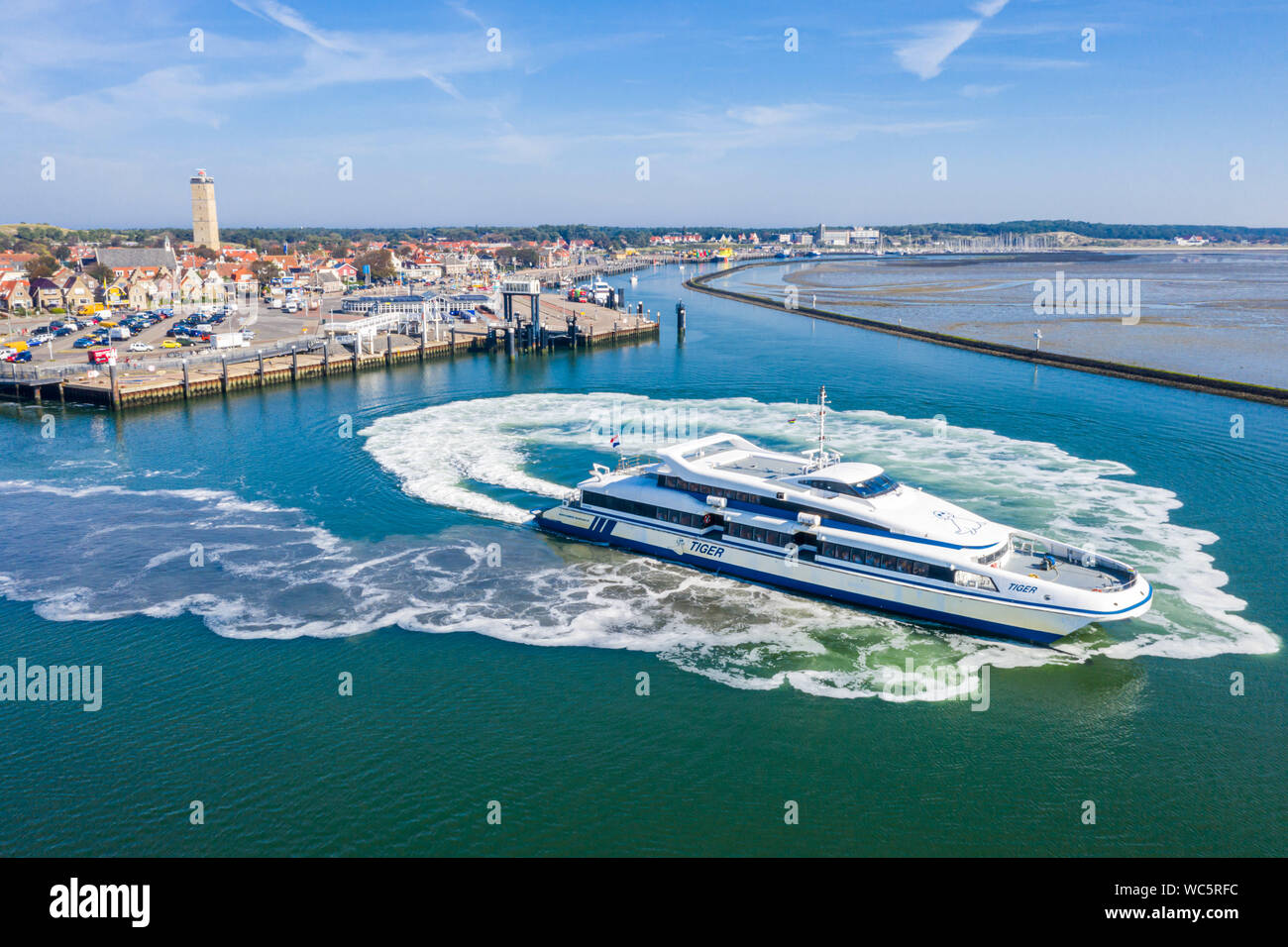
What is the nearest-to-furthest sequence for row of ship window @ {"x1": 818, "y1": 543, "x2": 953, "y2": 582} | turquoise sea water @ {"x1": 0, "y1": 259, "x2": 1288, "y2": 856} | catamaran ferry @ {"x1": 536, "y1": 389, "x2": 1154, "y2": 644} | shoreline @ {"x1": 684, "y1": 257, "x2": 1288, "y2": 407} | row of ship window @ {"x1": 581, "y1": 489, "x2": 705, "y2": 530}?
turquoise sea water @ {"x1": 0, "y1": 259, "x2": 1288, "y2": 856}
catamaran ferry @ {"x1": 536, "y1": 389, "x2": 1154, "y2": 644}
row of ship window @ {"x1": 818, "y1": 543, "x2": 953, "y2": 582}
row of ship window @ {"x1": 581, "y1": 489, "x2": 705, "y2": 530}
shoreline @ {"x1": 684, "y1": 257, "x2": 1288, "y2": 407}

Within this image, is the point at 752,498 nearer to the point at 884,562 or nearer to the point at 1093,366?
the point at 884,562

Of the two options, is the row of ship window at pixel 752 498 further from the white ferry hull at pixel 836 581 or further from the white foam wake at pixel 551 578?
the white foam wake at pixel 551 578

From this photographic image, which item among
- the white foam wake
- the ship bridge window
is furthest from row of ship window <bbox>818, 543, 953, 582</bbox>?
the ship bridge window

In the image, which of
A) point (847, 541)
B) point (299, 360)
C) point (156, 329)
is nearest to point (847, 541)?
point (847, 541)

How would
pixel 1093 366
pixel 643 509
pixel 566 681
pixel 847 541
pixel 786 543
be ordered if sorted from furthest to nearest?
1. pixel 1093 366
2. pixel 643 509
3. pixel 786 543
4. pixel 847 541
5. pixel 566 681

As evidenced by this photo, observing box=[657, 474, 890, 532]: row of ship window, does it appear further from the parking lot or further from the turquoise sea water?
the parking lot
